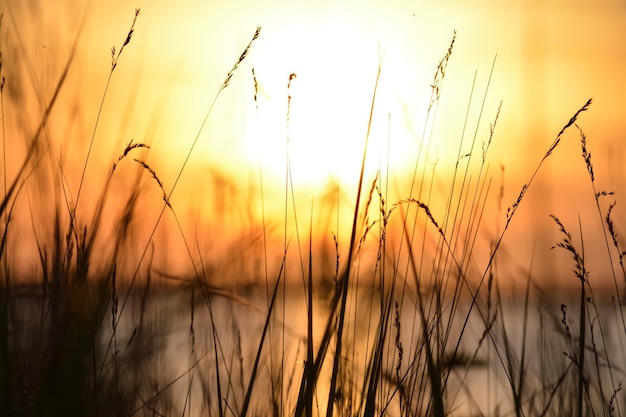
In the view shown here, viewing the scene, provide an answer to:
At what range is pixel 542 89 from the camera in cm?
226

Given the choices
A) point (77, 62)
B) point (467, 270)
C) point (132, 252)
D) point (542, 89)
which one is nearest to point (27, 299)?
point (132, 252)

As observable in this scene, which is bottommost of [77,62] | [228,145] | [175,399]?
[175,399]

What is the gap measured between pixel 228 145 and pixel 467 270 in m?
0.98

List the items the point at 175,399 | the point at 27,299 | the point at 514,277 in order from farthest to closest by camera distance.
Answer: the point at 514,277 → the point at 175,399 → the point at 27,299

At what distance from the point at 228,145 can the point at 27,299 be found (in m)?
0.98

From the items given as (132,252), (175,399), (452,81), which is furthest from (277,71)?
(175,399)

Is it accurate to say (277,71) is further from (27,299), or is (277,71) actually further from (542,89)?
(27,299)

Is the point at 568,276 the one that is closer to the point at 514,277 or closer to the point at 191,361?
the point at 514,277

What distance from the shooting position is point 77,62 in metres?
2.17

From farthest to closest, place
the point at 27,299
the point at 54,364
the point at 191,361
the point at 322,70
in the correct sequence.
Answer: the point at 322,70 → the point at 191,361 → the point at 27,299 → the point at 54,364

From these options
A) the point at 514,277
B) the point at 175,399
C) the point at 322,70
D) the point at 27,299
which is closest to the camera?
the point at 27,299

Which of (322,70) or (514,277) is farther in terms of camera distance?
(322,70)

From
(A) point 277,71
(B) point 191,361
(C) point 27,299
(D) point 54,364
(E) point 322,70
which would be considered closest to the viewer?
(D) point 54,364

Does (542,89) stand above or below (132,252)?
above
